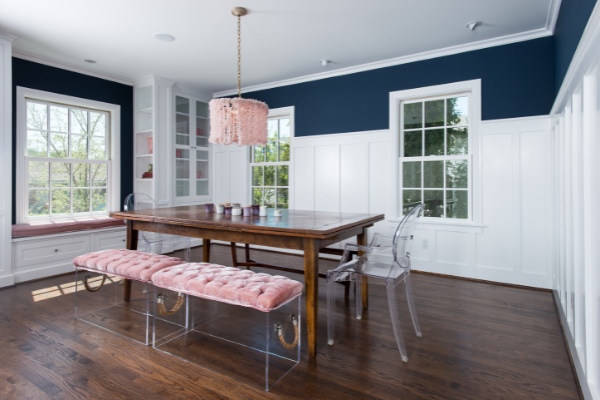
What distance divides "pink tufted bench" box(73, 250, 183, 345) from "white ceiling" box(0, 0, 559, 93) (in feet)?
7.36

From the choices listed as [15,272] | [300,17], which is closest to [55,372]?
[15,272]

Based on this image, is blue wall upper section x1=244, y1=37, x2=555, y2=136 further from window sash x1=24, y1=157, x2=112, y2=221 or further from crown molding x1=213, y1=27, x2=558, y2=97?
window sash x1=24, y1=157, x2=112, y2=221

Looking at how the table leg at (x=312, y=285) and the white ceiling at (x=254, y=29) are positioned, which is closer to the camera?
the table leg at (x=312, y=285)

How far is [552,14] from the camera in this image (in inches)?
126

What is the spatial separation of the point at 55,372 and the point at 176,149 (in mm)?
4049

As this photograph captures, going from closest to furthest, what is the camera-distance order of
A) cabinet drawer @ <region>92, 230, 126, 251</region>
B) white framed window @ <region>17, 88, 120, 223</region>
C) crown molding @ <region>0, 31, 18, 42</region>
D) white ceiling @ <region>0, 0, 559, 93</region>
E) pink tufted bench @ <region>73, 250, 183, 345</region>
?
pink tufted bench @ <region>73, 250, 183, 345</region>
white ceiling @ <region>0, 0, 559, 93</region>
crown molding @ <region>0, 31, 18, 42</region>
white framed window @ <region>17, 88, 120, 223</region>
cabinet drawer @ <region>92, 230, 126, 251</region>

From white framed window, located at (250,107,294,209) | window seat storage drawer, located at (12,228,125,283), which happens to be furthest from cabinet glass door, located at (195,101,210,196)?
window seat storage drawer, located at (12,228,125,283)

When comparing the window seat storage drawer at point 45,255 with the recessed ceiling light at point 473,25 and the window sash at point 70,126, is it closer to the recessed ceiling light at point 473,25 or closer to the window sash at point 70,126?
the window sash at point 70,126

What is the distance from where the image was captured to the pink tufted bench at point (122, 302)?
2.51 m

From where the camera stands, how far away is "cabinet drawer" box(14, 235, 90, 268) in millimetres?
3838

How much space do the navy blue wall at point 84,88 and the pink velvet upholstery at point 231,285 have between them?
3.23 meters

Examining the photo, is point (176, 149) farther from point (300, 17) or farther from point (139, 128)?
point (300, 17)

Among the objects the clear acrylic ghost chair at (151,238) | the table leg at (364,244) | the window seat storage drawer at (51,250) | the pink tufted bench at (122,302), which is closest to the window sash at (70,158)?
the clear acrylic ghost chair at (151,238)

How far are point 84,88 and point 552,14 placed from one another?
5620mm
